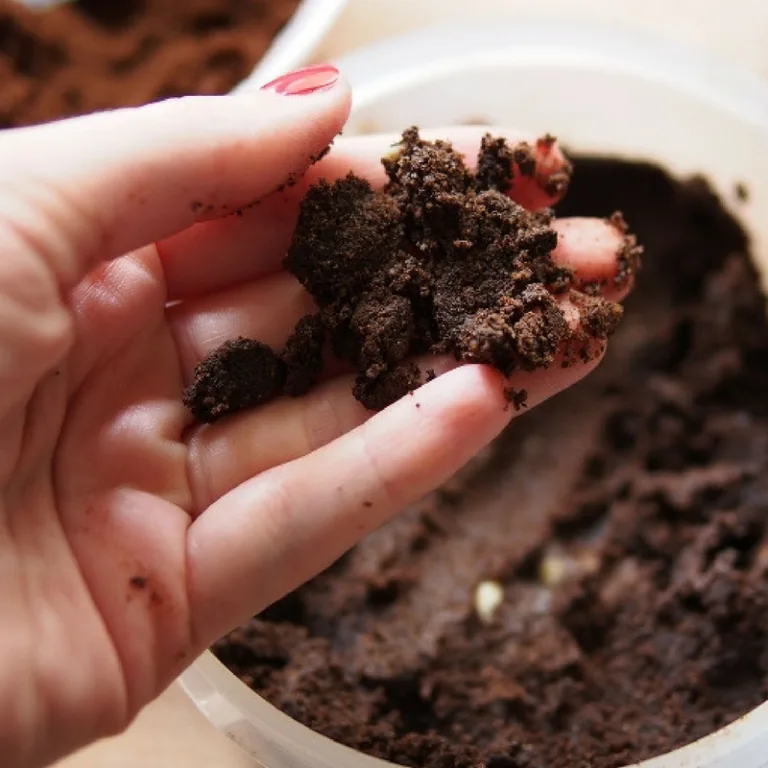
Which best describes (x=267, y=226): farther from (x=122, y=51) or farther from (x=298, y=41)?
(x=122, y=51)

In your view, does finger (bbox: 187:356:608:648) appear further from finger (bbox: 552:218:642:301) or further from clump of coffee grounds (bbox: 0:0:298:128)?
clump of coffee grounds (bbox: 0:0:298:128)

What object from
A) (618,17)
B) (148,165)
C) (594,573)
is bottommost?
(594,573)

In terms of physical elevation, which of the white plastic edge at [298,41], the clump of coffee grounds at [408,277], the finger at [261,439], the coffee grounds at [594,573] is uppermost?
the white plastic edge at [298,41]

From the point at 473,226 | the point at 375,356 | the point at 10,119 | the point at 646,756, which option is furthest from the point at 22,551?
the point at 10,119

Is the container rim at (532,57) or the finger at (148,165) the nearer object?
the finger at (148,165)

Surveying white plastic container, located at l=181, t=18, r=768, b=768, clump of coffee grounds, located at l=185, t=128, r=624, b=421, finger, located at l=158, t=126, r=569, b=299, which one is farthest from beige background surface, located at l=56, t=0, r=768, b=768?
clump of coffee grounds, located at l=185, t=128, r=624, b=421

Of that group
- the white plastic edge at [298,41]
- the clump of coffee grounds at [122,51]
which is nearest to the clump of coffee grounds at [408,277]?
the white plastic edge at [298,41]

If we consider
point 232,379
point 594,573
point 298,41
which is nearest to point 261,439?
point 232,379

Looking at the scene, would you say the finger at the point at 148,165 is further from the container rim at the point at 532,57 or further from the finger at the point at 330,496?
the container rim at the point at 532,57
